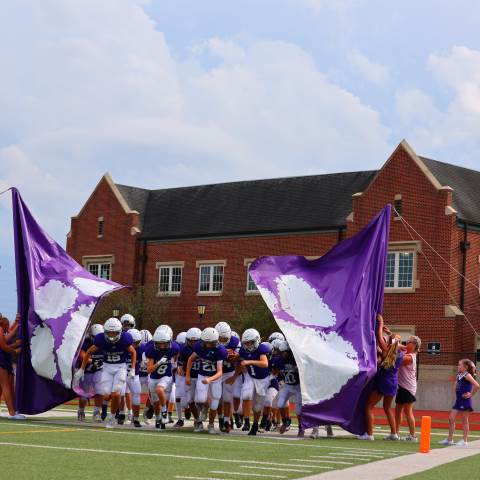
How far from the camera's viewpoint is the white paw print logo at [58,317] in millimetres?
17656

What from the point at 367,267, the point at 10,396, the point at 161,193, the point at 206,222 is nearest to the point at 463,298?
the point at 206,222

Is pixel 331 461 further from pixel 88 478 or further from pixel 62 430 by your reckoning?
pixel 62 430

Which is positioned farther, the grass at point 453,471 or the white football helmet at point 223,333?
the white football helmet at point 223,333

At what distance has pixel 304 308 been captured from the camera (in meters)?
18.2

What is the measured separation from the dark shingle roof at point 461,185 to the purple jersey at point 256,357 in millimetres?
22948

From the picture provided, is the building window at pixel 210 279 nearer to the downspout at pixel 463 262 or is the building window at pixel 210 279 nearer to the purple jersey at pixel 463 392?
the downspout at pixel 463 262

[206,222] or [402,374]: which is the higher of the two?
[206,222]

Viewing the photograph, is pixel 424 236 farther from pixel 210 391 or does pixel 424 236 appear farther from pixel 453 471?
pixel 453 471

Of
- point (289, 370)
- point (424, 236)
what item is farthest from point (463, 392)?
point (424, 236)

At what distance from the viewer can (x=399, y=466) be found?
483 inches

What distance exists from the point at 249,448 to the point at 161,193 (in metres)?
37.5

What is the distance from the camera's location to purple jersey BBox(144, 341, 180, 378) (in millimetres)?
17828

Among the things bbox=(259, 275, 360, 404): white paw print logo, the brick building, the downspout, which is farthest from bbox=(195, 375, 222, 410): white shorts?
the downspout

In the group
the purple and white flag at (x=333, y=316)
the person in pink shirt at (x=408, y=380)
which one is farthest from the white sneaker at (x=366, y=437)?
the person in pink shirt at (x=408, y=380)
